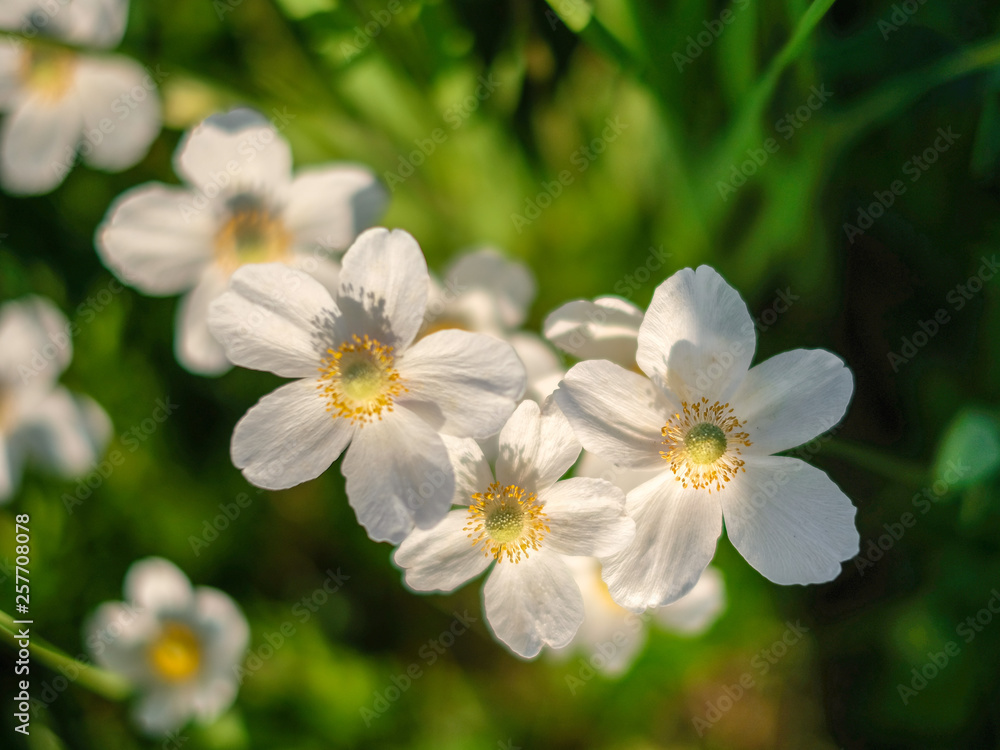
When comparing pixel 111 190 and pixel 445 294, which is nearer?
pixel 445 294

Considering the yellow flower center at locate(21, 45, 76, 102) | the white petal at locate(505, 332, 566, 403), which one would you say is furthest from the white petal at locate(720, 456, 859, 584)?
the yellow flower center at locate(21, 45, 76, 102)

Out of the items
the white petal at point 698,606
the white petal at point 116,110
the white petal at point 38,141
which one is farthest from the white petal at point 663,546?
the white petal at point 38,141

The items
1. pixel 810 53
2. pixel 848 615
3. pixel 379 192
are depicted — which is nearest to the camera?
pixel 810 53

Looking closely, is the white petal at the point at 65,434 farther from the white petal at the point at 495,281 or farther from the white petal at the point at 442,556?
the white petal at the point at 442,556

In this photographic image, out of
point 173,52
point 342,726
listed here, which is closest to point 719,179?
point 173,52

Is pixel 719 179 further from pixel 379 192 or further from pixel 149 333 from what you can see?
pixel 149 333

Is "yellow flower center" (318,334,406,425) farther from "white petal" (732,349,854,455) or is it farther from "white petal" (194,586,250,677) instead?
"white petal" (194,586,250,677)
